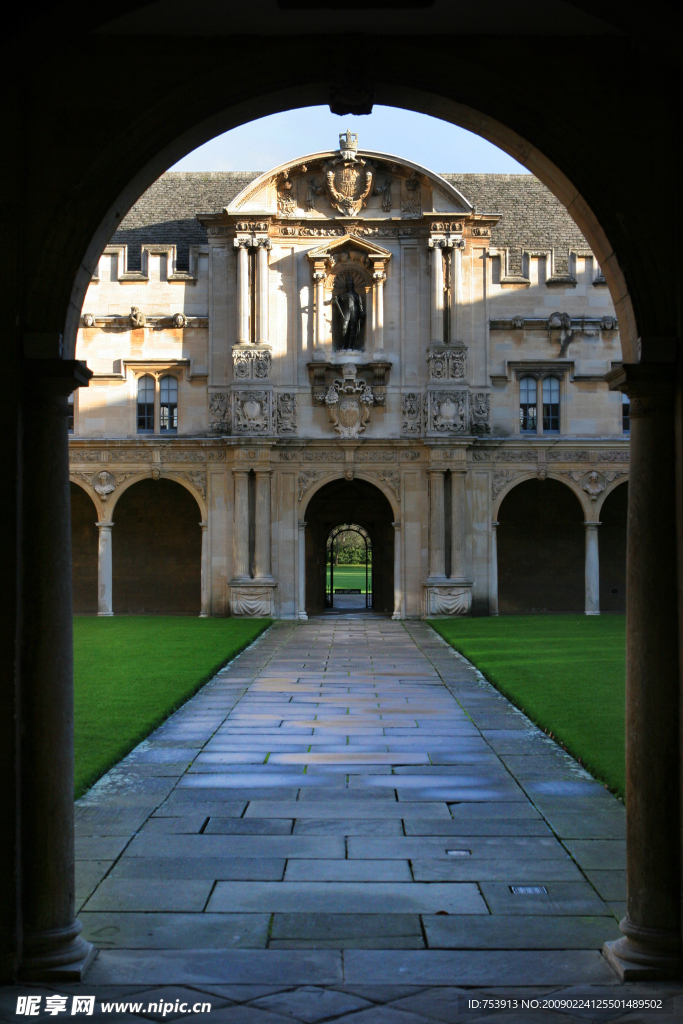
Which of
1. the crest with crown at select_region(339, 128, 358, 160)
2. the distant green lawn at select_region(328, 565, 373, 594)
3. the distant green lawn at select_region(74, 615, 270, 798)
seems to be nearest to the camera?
the distant green lawn at select_region(74, 615, 270, 798)

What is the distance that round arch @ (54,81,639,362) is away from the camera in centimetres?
519

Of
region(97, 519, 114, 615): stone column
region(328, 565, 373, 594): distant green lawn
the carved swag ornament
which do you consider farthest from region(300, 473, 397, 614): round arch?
region(328, 565, 373, 594): distant green lawn

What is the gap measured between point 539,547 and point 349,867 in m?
25.5

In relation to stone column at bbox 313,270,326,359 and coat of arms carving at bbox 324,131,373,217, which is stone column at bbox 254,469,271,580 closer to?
stone column at bbox 313,270,326,359

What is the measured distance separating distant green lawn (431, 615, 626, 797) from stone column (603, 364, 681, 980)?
10.8ft

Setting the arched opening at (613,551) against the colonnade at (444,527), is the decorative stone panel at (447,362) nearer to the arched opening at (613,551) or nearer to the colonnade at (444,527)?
the colonnade at (444,527)

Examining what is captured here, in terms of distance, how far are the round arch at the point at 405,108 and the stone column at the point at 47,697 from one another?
0.57m

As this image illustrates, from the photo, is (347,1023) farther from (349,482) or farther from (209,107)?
(349,482)

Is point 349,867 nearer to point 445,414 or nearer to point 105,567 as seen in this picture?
point 445,414

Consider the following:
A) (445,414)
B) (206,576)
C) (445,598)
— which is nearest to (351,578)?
(206,576)

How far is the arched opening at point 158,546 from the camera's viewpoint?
3120 centimetres

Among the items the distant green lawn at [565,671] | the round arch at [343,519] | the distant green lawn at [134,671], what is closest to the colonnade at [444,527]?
the distant green lawn at [565,671]

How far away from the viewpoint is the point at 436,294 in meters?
27.1

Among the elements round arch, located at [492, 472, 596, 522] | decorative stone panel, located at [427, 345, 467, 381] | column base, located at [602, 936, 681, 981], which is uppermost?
decorative stone panel, located at [427, 345, 467, 381]
